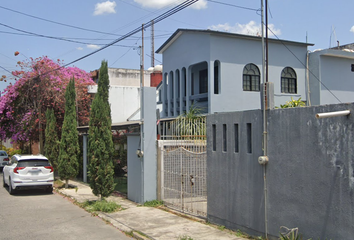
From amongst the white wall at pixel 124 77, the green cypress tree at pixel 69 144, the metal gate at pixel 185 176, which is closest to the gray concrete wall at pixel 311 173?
the metal gate at pixel 185 176

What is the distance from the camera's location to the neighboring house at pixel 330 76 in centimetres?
2100

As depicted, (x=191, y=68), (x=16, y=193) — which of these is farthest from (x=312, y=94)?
(x=16, y=193)

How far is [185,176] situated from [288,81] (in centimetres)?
1261

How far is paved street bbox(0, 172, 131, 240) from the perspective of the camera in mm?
8812

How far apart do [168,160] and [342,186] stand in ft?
22.0

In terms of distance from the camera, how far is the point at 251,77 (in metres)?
19.8

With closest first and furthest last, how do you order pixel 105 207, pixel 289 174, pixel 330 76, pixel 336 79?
pixel 289 174 < pixel 105 207 < pixel 330 76 < pixel 336 79

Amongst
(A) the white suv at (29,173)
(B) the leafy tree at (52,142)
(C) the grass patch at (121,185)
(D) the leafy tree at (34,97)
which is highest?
(D) the leafy tree at (34,97)

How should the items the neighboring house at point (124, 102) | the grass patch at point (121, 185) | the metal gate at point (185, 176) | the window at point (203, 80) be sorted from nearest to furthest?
the metal gate at point (185, 176), the grass patch at point (121, 185), the window at point (203, 80), the neighboring house at point (124, 102)

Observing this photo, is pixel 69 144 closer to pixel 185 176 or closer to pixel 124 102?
pixel 185 176

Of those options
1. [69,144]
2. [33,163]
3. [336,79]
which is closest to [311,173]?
[33,163]

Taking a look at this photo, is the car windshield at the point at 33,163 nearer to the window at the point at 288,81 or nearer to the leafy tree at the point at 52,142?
the leafy tree at the point at 52,142

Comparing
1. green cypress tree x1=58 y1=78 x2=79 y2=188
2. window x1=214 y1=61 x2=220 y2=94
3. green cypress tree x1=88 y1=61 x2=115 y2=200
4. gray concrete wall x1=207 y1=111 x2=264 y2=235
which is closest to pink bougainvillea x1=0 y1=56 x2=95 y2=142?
green cypress tree x1=58 y1=78 x2=79 y2=188

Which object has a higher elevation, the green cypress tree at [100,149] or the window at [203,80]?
the window at [203,80]
